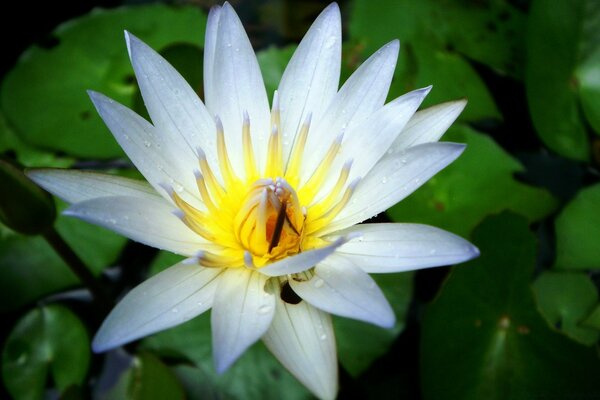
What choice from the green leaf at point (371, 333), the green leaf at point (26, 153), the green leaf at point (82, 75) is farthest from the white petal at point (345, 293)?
the green leaf at point (26, 153)

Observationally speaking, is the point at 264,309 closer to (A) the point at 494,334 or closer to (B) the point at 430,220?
(A) the point at 494,334

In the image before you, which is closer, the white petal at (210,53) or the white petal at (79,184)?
the white petal at (79,184)

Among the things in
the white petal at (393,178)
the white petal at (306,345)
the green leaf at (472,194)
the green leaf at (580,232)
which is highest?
the white petal at (393,178)

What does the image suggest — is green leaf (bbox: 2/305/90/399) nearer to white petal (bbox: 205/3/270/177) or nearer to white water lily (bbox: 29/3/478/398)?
white water lily (bbox: 29/3/478/398)

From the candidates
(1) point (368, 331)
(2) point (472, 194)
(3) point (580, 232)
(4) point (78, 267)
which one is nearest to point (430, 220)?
(2) point (472, 194)

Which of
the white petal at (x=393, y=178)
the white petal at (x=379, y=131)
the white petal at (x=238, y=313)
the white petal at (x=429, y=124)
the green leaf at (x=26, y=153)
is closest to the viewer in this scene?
the white petal at (x=238, y=313)

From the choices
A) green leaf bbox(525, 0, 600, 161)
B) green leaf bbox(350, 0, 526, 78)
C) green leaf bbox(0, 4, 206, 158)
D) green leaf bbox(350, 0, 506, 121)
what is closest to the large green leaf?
green leaf bbox(0, 4, 206, 158)

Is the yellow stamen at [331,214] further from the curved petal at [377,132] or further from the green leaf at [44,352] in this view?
the green leaf at [44,352]
